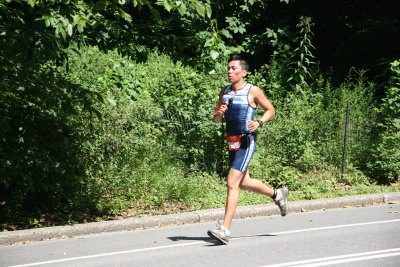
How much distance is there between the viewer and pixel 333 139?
34.8ft

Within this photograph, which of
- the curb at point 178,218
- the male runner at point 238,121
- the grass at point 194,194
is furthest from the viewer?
the grass at point 194,194

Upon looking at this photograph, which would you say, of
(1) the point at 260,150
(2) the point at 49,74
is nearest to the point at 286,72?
(1) the point at 260,150

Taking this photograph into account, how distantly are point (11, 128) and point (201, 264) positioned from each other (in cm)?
342

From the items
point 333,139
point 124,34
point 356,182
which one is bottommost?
point 356,182

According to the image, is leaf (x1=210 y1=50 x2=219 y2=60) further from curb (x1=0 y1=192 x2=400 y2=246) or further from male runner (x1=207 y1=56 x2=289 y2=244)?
curb (x1=0 y1=192 x2=400 y2=246)

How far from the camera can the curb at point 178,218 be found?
21.2ft

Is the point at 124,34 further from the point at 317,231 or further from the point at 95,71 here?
the point at 95,71

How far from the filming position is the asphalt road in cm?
526

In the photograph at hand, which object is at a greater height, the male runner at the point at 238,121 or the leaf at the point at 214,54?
the leaf at the point at 214,54

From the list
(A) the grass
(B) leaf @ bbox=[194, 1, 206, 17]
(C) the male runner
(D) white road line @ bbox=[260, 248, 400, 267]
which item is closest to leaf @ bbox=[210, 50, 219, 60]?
(C) the male runner

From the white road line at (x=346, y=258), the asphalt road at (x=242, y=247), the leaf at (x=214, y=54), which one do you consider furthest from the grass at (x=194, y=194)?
the white road line at (x=346, y=258)

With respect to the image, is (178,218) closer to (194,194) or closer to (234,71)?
(194,194)

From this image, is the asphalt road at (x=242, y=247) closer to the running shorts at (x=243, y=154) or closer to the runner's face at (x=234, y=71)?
the running shorts at (x=243, y=154)

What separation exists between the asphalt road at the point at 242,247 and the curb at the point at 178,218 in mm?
169
